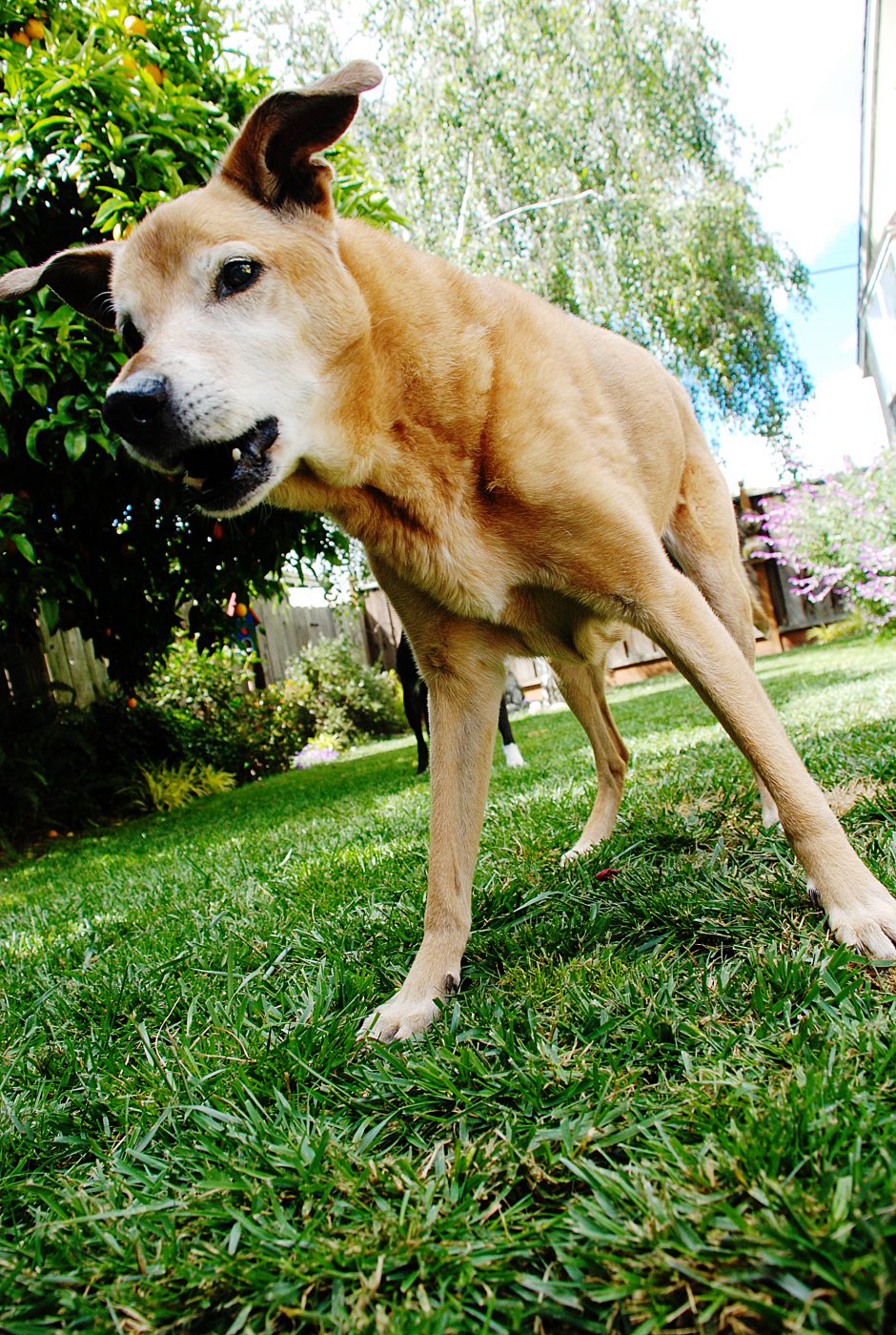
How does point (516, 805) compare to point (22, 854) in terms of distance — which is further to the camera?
point (22, 854)

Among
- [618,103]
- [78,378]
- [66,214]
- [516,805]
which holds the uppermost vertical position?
[618,103]

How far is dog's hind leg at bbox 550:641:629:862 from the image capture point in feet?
9.88

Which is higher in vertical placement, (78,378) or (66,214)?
(66,214)

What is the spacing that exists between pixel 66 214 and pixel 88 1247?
6.14 m

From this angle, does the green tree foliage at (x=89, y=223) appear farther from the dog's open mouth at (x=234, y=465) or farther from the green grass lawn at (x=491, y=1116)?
the green grass lawn at (x=491, y=1116)

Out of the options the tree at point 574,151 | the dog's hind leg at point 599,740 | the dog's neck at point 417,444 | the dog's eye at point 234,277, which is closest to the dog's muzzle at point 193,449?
the dog's neck at point 417,444

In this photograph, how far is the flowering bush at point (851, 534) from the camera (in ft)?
27.7

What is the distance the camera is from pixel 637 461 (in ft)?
8.06

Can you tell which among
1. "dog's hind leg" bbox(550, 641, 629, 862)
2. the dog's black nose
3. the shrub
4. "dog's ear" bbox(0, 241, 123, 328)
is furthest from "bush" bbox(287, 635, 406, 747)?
the dog's black nose

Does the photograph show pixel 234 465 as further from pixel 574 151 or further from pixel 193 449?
pixel 574 151

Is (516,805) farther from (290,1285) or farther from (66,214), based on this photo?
(66,214)

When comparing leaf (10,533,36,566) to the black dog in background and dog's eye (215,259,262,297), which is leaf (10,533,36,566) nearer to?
the black dog in background

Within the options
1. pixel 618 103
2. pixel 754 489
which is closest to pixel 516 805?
pixel 754 489

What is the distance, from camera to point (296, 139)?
2047 mm
